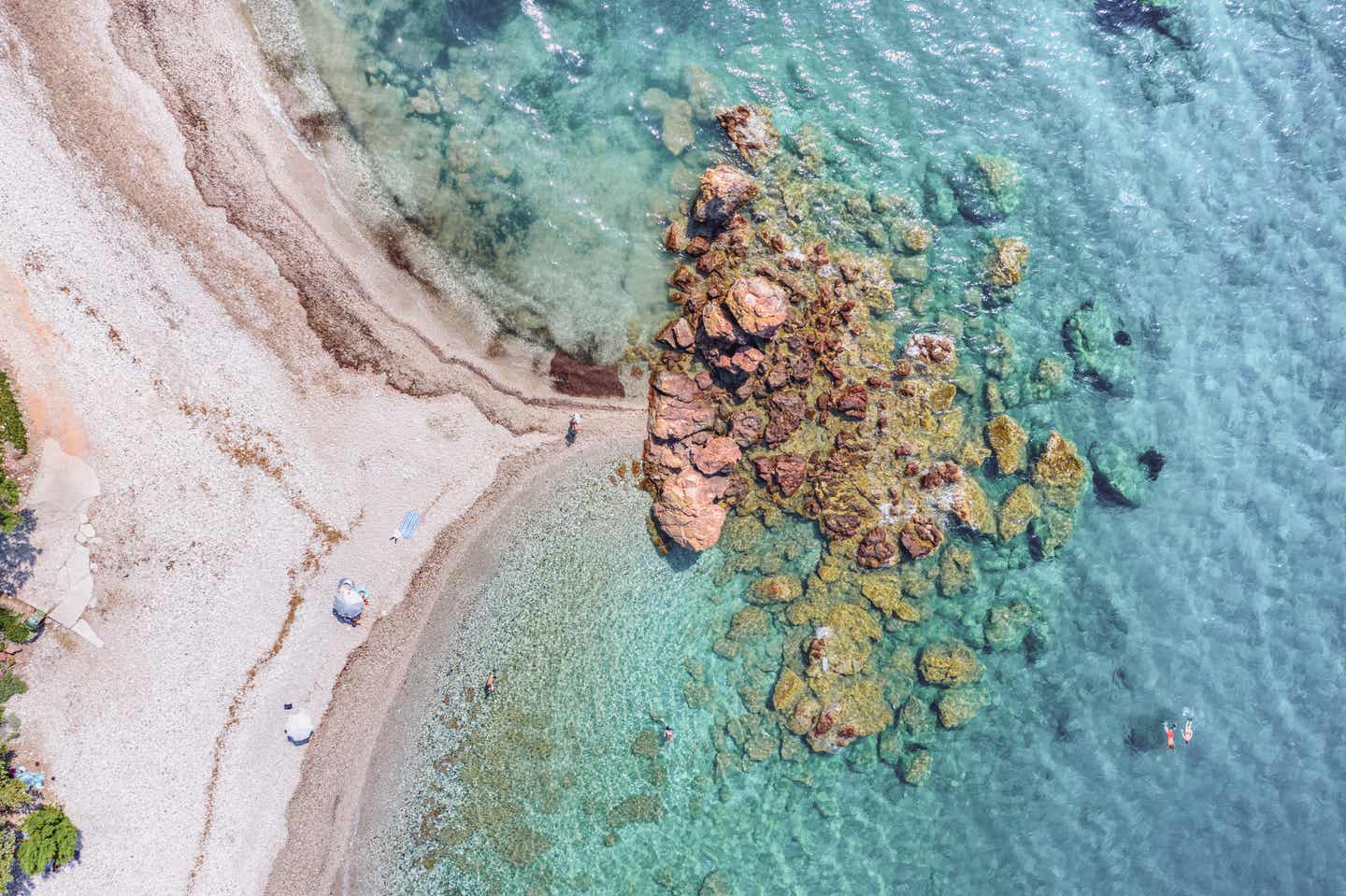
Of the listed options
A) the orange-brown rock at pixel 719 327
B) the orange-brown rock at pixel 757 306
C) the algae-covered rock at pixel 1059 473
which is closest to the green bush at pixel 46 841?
the orange-brown rock at pixel 719 327

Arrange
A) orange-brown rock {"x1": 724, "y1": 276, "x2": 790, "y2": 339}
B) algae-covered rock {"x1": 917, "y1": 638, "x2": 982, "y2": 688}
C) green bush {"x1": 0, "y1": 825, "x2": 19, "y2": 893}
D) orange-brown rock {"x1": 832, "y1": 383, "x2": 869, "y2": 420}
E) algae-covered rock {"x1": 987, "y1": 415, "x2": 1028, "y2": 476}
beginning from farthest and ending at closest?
algae-covered rock {"x1": 917, "y1": 638, "x2": 982, "y2": 688}, algae-covered rock {"x1": 987, "y1": 415, "x2": 1028, "y2": 476}, orange-brown rock {"x1": 832, "y1": 383, "x2": 869, "y2": 420}, orange-brown rock {"x1": 724, "y1": 276, "x2": 790, "y2": 339}, green bush {"x1": 0, "y1": 825, "x2": 19, "y2": 893}

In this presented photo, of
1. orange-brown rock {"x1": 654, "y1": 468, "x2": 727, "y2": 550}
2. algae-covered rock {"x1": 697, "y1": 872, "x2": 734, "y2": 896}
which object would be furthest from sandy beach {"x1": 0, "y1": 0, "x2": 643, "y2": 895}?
algae-covered rock {"x1": 697, "y1": 872, "x2": 734, "y2": 896}

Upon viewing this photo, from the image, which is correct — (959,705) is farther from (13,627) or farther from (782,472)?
(13,627)

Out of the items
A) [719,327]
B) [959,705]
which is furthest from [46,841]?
[959,705]

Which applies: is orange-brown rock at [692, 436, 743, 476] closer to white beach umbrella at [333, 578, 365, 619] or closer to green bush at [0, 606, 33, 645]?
white beach umbrella at [333, 578, 365, 619]

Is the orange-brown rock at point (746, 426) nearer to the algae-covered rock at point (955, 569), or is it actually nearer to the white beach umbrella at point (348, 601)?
the algae-covered rock at point (955, 569)

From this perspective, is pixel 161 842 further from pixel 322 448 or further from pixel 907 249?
pixel 907 249

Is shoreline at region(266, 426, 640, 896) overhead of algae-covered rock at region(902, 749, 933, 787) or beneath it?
overhead

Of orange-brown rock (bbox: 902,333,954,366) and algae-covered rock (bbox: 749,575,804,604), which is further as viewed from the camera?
algae-covered rock (bbox: 749,575,804,604)
